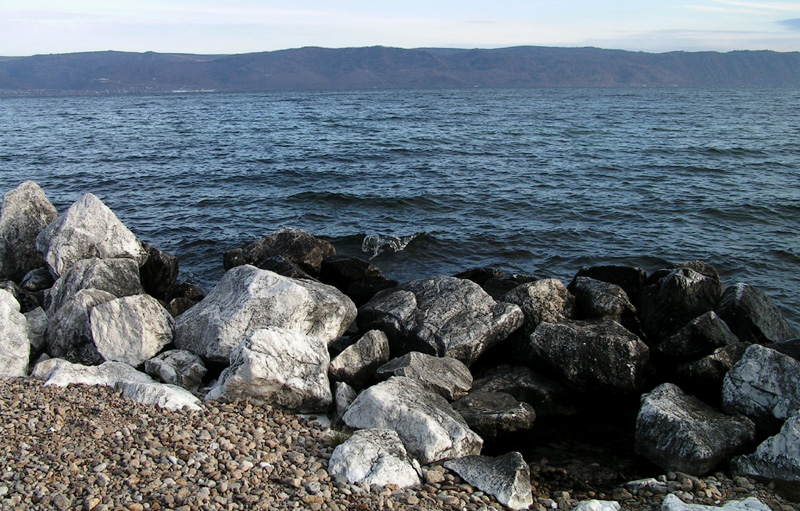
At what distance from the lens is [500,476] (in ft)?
21.9

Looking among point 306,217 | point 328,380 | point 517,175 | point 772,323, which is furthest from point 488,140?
point 328,380

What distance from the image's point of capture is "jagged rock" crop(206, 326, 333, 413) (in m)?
7.94

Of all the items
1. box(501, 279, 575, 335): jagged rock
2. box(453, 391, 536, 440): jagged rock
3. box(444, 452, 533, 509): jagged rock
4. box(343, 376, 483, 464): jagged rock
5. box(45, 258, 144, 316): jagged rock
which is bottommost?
box(453, 391, 536, 440): jagged rock

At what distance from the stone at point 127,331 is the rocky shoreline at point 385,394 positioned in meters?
0.03

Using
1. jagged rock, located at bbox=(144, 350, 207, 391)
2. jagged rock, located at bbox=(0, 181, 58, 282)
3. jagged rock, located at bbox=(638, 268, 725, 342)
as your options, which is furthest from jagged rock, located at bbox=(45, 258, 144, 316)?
jagged rock, located at bbox=(638, 268, 725, 342)

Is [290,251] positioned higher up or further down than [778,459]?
higher up

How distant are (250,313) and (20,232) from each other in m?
7.15

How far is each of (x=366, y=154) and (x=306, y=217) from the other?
47.1 ft

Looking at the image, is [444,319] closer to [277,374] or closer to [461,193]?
[277,374]

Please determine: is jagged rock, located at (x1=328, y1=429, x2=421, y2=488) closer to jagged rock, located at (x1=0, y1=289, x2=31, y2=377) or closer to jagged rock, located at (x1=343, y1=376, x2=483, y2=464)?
jagged rock, located at (x1=343, y1=376, x2=483, y2=464)

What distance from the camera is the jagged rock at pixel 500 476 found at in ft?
21.2

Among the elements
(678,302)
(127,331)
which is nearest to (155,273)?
(127,331)

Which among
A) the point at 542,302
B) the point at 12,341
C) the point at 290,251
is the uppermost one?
the point at 12,341

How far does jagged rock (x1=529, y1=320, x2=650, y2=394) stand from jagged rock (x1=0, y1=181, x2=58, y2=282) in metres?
11.0
